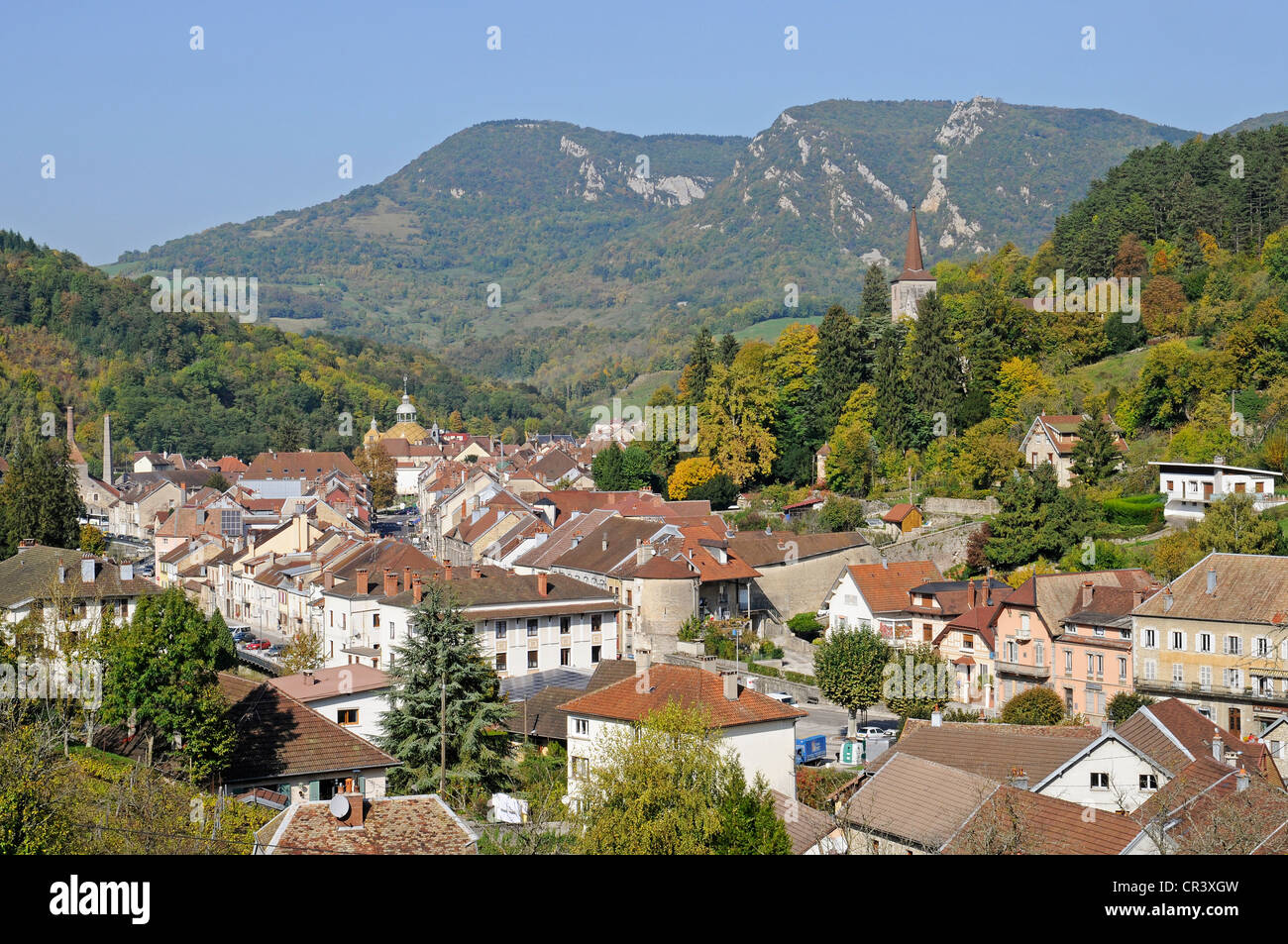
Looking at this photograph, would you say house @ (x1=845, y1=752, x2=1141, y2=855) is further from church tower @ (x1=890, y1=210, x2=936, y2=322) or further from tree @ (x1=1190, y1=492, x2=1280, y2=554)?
church tower @ (x1=890, y1=210, x2=936, y2=322)

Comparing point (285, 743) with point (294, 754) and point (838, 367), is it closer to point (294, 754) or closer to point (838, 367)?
point (294, 754)

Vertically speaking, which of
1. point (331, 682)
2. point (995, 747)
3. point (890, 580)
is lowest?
point (331, 682)

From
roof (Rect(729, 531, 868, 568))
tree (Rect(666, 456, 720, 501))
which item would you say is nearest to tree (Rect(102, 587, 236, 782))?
roof (Rect(729, 531, 868, 568))

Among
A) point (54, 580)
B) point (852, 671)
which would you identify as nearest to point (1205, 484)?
point (852, 671)

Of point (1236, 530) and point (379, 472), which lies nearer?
point (1236, 530)
